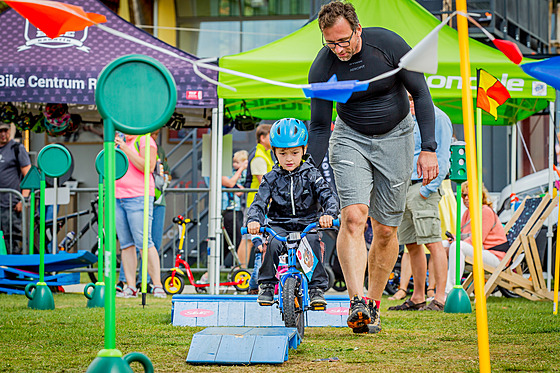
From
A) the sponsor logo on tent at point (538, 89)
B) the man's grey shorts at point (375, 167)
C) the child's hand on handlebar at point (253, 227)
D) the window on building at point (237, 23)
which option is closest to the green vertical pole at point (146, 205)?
the child's hand on handlebar at point (253, 227)

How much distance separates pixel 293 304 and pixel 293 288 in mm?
110

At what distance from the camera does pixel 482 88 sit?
6.45 m

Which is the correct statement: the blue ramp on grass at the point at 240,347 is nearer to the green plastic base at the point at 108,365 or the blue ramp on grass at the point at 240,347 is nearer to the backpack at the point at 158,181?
the green plastic base at the point at 108,365

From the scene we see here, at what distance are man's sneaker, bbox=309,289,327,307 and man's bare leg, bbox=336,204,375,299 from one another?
0.18 metres

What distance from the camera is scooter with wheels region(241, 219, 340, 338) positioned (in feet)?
16.6

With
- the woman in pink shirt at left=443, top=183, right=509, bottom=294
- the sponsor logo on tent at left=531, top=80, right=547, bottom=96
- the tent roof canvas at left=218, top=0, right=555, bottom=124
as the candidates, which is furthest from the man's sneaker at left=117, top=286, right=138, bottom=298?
the sponsor logo on tent at left=531, top=80, right=547, bottom=96

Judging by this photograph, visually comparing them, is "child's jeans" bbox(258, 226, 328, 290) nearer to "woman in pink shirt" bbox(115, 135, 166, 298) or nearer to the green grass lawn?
the green grass lawn

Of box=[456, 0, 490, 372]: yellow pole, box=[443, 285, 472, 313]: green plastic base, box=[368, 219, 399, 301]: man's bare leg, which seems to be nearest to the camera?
box=[456, 0, 490, 372]: yellow pole

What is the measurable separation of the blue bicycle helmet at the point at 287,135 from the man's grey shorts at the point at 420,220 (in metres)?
2.31

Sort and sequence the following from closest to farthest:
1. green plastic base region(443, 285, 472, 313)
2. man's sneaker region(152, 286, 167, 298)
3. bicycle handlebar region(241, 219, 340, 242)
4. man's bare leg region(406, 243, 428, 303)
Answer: bicycle handlebar region(241, 219, 340, 242) → green plastic base region(443, 285, 472, 313) → man's bare leg region(406, 243, 428, 303) → man's sneaker region(152, 286, 167, 298)

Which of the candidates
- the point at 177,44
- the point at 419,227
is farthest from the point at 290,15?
the point at 419,227

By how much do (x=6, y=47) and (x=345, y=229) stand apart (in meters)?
5.70

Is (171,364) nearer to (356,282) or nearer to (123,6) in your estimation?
(356,282)

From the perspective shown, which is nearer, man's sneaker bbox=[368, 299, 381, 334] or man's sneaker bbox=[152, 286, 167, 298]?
man's sneaker bbox=[368, 299, 381, 334]
